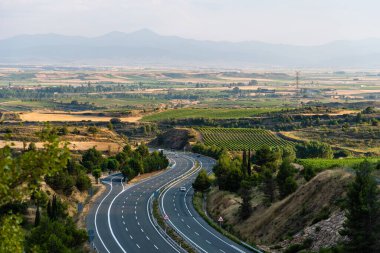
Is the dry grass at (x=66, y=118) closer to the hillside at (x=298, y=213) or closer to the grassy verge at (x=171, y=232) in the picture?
the grassy verge at (x=171, y=232)

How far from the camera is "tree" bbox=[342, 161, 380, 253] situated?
31922mm

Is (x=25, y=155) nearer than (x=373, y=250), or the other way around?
(x=25, y=155)

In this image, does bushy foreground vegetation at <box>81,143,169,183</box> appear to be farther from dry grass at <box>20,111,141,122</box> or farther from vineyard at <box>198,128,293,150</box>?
dry grass at <box>20,111,141,122</box>

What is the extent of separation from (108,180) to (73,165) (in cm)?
1213

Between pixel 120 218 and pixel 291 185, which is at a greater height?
pixel 291 185

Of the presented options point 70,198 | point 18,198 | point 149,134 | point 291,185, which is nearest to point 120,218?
point 70,198

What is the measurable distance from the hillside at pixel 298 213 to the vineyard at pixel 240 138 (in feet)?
212

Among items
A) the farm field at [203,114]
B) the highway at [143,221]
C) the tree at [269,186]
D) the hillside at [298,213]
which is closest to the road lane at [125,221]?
the highway at [143,221]

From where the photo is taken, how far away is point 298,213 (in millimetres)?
46188

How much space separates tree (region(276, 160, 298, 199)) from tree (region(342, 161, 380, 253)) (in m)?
20.8

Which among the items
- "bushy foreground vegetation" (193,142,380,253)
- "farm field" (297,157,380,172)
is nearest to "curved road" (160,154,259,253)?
"bushy foreground vegetation" (193,142,380,253)

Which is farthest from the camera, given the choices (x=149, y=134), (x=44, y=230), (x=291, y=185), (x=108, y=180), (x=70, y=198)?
(x=149, y=134)

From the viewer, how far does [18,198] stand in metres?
15.4

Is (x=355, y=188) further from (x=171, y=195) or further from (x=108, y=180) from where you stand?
(x=108, y=180)
